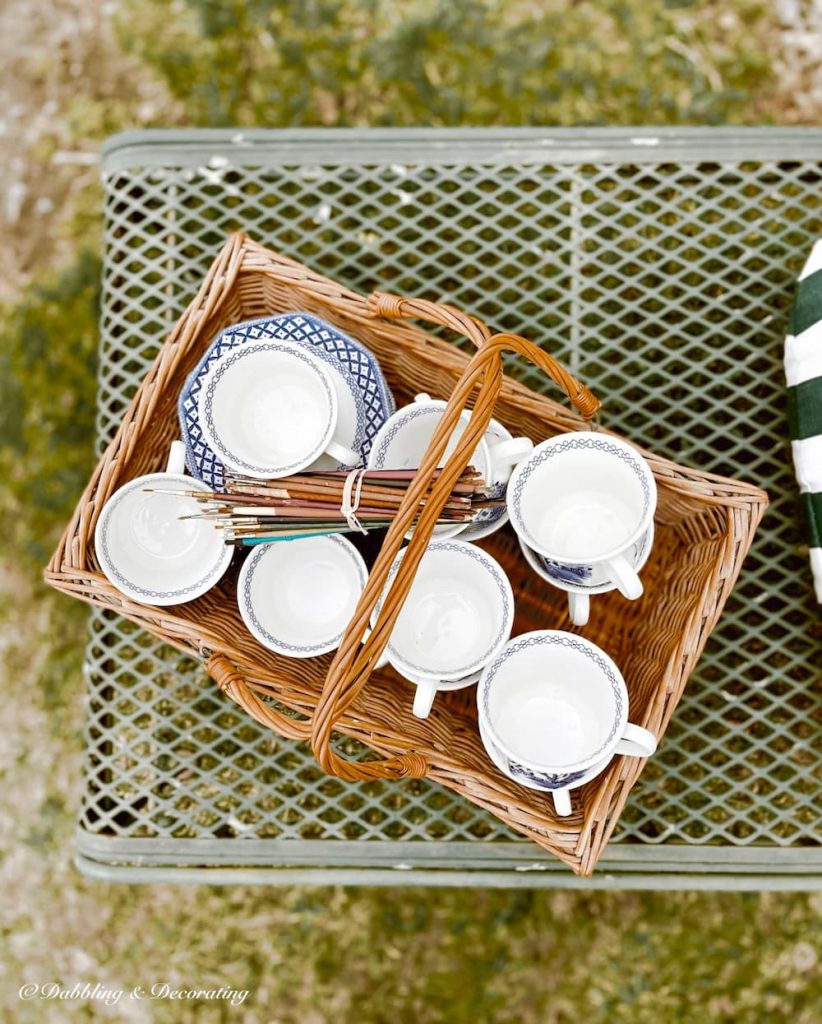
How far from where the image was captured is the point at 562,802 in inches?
33.0

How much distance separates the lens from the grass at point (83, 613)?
59.2 inches

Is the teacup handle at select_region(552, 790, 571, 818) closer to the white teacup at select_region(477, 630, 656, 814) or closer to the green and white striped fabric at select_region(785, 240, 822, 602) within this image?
the white teacup at select_region(477, 630, 656, 814)

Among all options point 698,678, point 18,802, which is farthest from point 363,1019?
point 698,678

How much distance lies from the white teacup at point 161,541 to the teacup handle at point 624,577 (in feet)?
1.28

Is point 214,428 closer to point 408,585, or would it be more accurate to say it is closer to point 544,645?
point 408,585

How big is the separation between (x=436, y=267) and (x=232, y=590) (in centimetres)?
55

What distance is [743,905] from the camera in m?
1.49

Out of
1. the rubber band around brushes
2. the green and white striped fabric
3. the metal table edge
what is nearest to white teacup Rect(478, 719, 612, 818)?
the rubber band around brushes

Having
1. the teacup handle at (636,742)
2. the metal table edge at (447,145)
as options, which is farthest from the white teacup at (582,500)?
the metal table edge at (447,145)

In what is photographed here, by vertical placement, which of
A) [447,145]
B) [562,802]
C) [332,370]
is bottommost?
[562,802]

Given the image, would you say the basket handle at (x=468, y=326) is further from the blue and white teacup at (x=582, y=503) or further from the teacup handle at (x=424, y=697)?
the teacup handle at (x=424, y=697)

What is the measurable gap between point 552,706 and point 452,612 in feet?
0.47

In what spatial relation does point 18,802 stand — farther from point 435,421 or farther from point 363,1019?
point 435,421

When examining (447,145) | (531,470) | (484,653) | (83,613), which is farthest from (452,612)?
(83,613)
